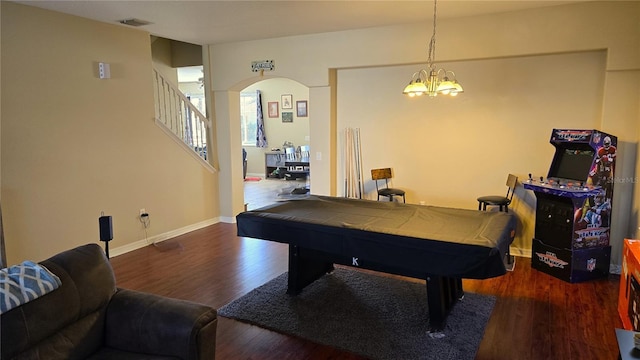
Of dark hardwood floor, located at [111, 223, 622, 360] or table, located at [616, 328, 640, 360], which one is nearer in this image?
table, located at [616, 328, 640, 360]

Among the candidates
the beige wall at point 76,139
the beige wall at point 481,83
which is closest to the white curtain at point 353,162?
the beige wall at point 481,83

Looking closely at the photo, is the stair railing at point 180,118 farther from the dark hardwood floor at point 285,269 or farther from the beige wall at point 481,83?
the dark hardwood floor at point 285,269

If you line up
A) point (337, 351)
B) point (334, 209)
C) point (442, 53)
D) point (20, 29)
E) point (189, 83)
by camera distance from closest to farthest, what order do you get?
point (337, 351), point (334, 209), point (20, 29), point (442, 53), point (189, 83)

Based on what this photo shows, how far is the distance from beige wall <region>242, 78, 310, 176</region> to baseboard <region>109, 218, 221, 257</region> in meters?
5.38

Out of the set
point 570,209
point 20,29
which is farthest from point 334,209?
point 20,29

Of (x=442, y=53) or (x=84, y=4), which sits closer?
(x=84, y=4)

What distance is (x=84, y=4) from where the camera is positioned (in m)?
4.06

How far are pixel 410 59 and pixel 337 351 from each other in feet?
11.6

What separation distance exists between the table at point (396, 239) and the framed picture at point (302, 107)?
7592 mm

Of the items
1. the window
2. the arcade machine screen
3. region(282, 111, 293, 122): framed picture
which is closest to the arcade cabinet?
the arcade machine screen

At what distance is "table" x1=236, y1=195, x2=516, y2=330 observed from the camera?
2.66m

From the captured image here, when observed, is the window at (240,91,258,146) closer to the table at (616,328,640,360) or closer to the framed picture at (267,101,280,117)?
the framed picture at (267,101,280,117)

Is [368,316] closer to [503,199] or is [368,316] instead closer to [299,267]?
[299,267]

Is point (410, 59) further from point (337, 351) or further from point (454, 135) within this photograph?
point (337, 351)
